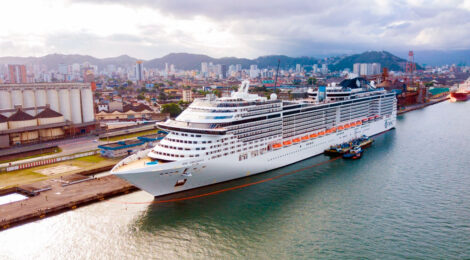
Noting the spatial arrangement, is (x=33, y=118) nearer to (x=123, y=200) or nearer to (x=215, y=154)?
(x=123, y=200)

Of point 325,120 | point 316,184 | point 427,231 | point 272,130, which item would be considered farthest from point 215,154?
point 325,120

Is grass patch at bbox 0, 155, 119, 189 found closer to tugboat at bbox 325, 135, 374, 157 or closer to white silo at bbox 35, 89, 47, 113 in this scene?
white silo at bbox 35, 89, 47, 113

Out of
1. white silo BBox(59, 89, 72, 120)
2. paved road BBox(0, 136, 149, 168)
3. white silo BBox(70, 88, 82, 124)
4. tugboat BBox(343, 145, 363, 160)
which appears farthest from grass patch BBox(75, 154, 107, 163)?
tugboat BBox(343, 145, 363, 160)

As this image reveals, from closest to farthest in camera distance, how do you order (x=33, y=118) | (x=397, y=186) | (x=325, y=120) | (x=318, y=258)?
(x=318, y=258) → (x=397, y=186) → (x=325, y=120) → (x=33, y=118)

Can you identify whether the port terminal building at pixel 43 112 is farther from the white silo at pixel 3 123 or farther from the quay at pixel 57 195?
the quay at pixel 57 195

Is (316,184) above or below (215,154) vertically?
below

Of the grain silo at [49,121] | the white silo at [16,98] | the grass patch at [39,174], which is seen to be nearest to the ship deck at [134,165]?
the grass patch at [39,174]
